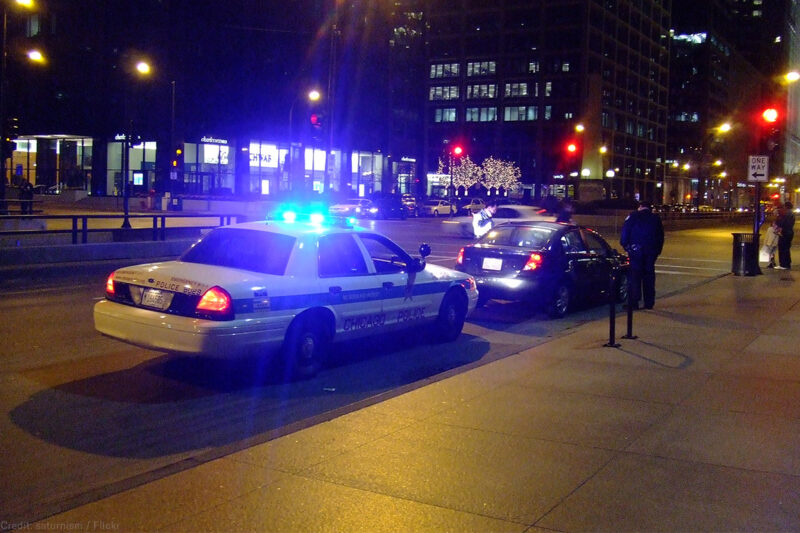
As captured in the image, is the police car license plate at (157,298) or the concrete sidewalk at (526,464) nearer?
the concrete sidewalk at (526,464)

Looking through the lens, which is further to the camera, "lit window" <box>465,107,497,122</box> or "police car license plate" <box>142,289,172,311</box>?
"lit window" <box>465,107,497,122</box>

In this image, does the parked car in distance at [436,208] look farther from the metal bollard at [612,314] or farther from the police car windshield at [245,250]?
the police car windshield at [245,250]

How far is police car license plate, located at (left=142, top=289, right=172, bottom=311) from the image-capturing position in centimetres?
758

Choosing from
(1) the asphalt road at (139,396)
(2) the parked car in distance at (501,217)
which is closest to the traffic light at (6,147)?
(1) the asphalt road at (139,396)

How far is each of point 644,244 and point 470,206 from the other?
53.8 m

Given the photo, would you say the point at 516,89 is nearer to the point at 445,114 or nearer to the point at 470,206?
the point at 445,114

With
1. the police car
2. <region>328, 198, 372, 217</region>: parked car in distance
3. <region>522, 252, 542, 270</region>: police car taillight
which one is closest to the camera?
the police car


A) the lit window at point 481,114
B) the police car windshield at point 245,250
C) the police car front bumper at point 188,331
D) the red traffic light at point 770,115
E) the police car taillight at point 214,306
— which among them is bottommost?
the police car front bumper at point 188,331

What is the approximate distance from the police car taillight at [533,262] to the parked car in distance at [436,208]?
48258 millimetres

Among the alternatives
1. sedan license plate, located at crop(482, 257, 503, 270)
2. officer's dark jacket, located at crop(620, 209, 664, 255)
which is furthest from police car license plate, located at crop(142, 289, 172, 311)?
officer's dark jacket, located at crop(620, 209, 664, 255)

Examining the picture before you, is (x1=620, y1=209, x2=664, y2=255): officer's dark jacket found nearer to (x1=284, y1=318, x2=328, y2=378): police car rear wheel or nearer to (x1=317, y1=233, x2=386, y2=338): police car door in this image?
(x1=317, y1=233, x2=386, y2=338): police car door

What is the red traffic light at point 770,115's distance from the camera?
2003cm

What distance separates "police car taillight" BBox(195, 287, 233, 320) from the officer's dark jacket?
27.2ft

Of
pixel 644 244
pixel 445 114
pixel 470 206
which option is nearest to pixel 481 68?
pixel 445 114
